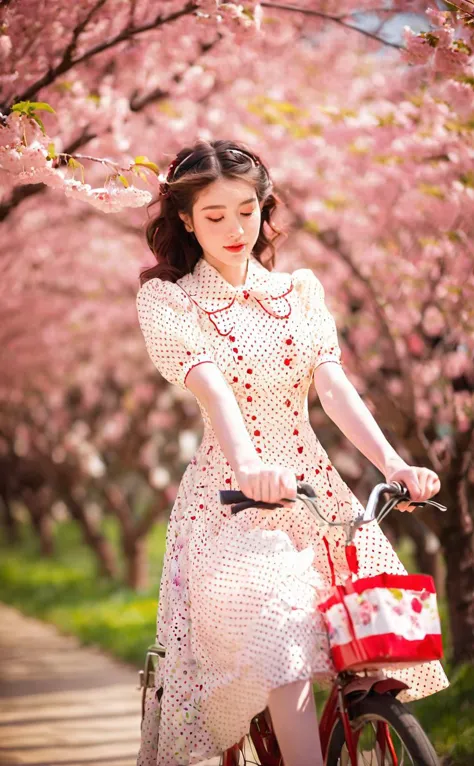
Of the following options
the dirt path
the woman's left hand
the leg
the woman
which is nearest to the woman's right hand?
the woman

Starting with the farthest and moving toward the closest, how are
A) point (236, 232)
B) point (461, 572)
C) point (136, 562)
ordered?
point (136, 562), point (461, 572), point (236, 232)

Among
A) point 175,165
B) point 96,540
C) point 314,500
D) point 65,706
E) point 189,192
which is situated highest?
point 175,165

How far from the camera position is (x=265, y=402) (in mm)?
2898

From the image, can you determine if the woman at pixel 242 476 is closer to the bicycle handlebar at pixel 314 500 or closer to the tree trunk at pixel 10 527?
the bicycle handlebar at pixel 314 500

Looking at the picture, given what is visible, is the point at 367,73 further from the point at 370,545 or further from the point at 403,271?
the point at 370,545

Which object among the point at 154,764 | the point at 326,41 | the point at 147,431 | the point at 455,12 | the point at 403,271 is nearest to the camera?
the point at 154,764

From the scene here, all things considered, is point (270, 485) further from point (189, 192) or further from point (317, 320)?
point (189, 192)

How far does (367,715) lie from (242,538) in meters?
0.55

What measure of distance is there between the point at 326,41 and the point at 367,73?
493mm

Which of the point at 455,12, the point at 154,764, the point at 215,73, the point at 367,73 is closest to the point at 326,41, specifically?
the point at 367,73

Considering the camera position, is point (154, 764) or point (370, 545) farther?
point (154, 764)

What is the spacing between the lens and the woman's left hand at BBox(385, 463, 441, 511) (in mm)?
2594

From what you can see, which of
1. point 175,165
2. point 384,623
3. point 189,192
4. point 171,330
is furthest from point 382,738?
point 175,165

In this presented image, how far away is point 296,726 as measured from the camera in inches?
94.7
